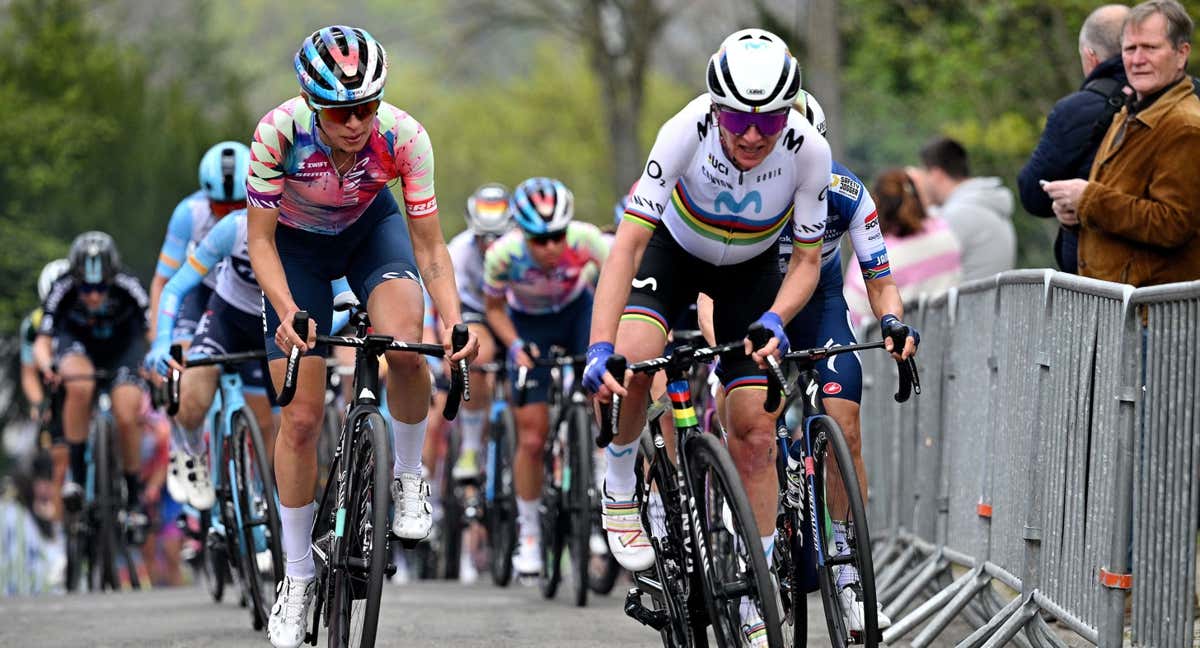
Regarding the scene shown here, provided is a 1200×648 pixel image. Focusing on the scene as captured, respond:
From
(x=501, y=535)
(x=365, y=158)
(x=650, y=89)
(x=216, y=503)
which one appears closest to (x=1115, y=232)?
(x=365, y=158)

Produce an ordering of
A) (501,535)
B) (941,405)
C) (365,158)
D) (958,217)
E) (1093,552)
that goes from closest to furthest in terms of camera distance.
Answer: (1093,552) → (365,158) → (941,405) → (958,217) → (501,535)

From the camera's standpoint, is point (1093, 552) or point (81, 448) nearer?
point (1093, 552)

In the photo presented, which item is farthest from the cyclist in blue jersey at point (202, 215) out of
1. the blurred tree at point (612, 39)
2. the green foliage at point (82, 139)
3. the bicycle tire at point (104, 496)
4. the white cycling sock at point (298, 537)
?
the blurred tree at point (612, 39)

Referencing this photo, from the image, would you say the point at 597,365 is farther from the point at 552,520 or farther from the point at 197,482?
the point at 552,520

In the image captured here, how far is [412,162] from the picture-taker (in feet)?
23.3

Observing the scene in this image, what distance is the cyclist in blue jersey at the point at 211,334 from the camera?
9648mm

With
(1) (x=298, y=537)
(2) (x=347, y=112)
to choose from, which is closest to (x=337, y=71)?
(2) (x=347, y=112)

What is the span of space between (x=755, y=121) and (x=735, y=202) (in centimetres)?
54

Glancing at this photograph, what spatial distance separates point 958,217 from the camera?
11.9 m

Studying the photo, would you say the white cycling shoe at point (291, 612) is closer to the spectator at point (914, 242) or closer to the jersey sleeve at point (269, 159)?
the jersey sleeve at point (269, 159)

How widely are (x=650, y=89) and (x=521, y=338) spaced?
52.6 meters

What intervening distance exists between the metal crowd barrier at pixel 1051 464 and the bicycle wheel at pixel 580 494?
5.74 feet

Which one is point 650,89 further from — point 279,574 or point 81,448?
point 279,574

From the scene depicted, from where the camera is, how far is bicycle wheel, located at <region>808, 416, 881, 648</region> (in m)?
6.16
